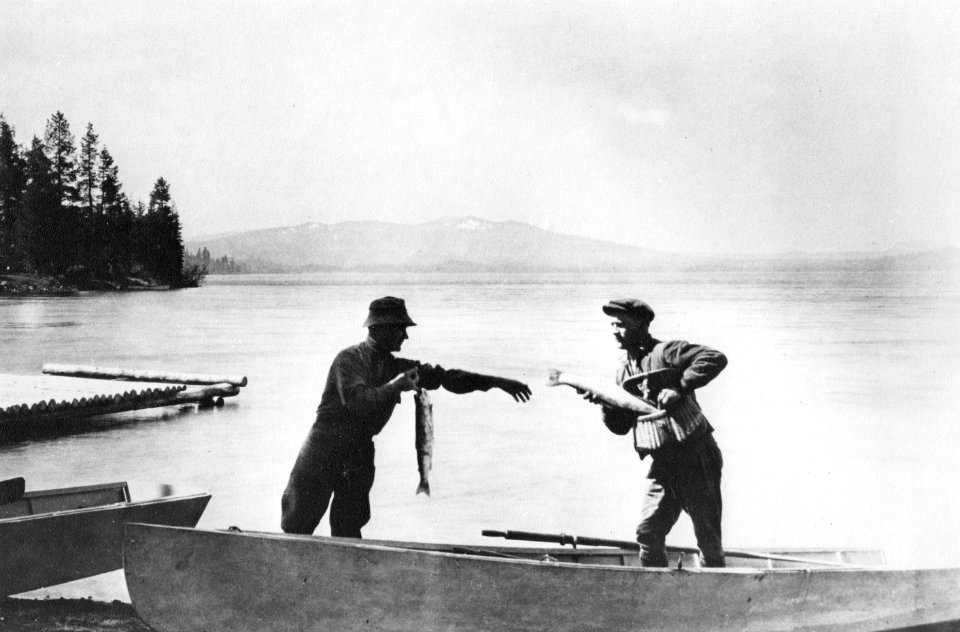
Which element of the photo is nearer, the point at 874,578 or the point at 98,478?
the point at 874,578

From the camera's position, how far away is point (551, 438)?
15508 millimetres

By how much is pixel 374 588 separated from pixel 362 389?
1094 mm

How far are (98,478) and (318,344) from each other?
675 inches

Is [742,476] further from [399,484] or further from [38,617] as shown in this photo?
[38,617]

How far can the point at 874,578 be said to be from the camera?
518 centimetres

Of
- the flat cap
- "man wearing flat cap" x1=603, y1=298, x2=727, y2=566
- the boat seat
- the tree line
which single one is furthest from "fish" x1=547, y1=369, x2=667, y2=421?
the tree line

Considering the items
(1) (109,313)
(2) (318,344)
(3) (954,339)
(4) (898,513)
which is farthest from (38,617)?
(1) (109,313)

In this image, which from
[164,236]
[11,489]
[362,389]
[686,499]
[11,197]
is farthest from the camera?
[164,236]

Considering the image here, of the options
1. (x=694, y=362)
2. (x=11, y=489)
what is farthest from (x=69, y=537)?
(x=694, y=362)

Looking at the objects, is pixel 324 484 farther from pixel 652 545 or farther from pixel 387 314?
pixel 652 545

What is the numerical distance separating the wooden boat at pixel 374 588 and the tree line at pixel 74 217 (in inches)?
1553

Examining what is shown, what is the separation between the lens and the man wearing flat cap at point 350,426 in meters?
5.21

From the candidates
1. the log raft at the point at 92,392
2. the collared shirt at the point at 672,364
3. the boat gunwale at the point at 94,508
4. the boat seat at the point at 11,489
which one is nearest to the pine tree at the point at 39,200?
the log raft at the point at 92,392

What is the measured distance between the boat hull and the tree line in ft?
Answer: 123
